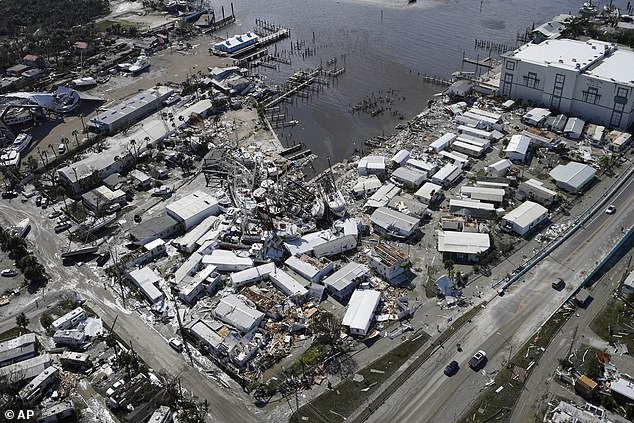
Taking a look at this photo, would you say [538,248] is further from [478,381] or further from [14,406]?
[14,406]

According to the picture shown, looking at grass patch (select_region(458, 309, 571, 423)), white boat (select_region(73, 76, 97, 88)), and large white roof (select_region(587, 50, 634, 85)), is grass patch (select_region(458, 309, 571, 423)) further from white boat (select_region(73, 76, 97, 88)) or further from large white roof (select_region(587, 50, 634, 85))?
white boat (select_region(73, 76, 97, 88))

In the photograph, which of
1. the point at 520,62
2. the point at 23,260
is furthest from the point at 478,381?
the point at 520,62

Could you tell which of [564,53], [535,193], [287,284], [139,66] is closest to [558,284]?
[535,193]

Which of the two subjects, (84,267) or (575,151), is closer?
(84,267)

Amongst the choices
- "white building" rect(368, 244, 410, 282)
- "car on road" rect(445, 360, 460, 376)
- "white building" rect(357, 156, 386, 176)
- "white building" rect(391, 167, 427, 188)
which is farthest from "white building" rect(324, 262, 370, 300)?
"white building" rect(357, 156, 386, 176)

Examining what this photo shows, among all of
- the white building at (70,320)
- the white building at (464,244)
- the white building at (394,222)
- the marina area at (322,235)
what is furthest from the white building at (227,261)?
the white building at (464,244)
